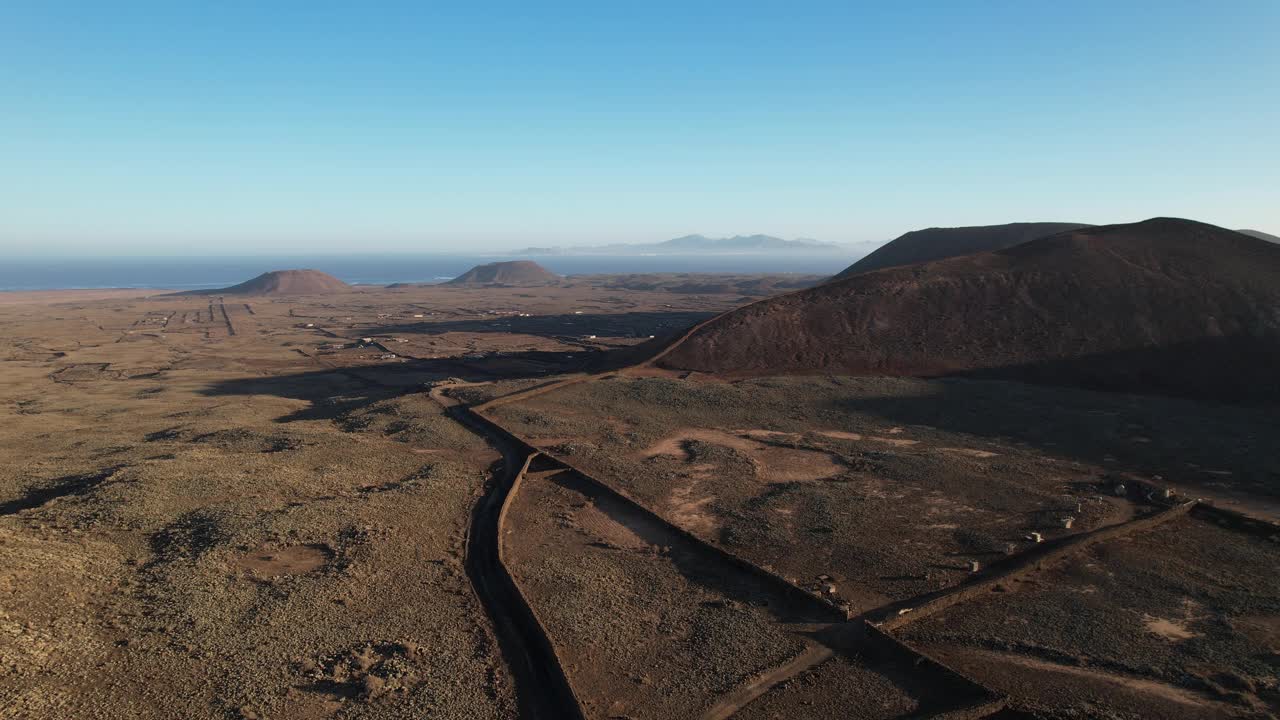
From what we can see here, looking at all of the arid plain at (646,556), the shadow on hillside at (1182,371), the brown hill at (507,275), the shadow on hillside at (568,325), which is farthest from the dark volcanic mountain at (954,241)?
the brown hill at (507,275)

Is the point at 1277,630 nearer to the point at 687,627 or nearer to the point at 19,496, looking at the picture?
the point at 687,627

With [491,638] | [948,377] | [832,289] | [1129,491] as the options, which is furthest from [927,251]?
[491,638]

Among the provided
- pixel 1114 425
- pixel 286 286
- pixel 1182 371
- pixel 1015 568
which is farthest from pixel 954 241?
pixel 286 286

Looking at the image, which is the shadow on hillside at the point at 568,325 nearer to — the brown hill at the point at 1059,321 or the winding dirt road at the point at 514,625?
the brown hill at the point at 1059,321

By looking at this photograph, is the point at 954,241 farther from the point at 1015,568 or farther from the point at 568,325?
the point at 1015,568

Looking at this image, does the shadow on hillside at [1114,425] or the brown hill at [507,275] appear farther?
the brown hill at [507,275]

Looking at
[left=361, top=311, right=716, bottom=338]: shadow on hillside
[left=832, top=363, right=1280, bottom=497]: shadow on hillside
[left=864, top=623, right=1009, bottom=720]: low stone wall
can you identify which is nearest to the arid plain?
[left=864, top=623, right=1009, bottom=720]: low stone wall
